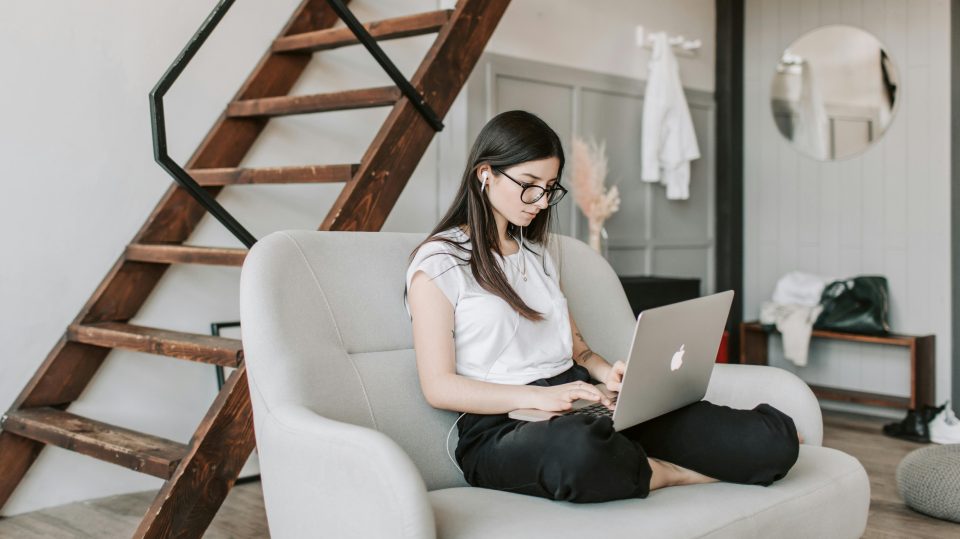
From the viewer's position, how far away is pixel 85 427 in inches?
104

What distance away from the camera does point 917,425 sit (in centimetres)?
412

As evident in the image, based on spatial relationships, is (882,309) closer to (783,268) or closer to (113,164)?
(783,268)

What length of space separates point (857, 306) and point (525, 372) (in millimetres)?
3267

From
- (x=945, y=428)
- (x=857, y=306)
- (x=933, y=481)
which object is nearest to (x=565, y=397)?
(x=933, y=481)

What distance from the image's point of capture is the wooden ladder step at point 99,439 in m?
2.30

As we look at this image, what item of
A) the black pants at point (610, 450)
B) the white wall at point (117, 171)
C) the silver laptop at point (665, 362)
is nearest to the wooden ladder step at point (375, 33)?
the white wall at point (117, 171)

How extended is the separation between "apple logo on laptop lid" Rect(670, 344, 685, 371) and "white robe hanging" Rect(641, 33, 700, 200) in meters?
3.26

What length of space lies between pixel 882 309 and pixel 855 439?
793mm

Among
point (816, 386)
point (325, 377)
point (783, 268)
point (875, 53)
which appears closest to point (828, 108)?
point (875, 53)

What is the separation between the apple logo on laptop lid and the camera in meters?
1.74

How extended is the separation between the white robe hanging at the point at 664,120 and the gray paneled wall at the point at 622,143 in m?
0.11

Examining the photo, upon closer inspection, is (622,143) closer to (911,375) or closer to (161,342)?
(911,375)

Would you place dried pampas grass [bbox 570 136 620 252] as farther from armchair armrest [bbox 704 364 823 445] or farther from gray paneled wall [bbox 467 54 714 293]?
armchair armrest [bbox 704 364 823 445]

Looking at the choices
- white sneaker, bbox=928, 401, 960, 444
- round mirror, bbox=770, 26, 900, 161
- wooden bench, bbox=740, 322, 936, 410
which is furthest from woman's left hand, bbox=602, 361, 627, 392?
round mirror, bbox=770, 26, 900, 161
